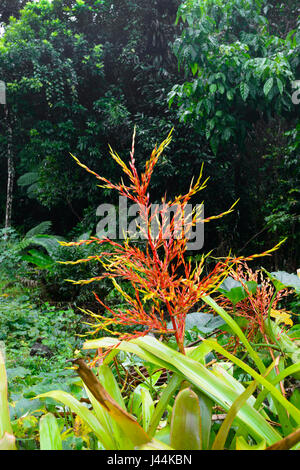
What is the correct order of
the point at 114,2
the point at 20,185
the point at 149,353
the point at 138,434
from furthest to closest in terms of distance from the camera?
the point at 20,185, the point at 114,2, the point at 149,353, the point at 138,434

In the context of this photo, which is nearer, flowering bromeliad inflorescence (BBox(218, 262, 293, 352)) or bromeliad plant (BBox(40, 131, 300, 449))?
bromeliad plant (BBox(40, 131, 300, 449))

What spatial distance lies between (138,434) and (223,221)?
207 inches

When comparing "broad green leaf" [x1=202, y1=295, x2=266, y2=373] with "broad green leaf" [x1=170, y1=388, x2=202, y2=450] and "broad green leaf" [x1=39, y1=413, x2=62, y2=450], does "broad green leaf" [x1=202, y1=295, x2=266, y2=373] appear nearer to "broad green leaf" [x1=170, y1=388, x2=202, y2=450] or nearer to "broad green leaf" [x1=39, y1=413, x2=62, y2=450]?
"broad green leaf" [x1=170, y1=388, x2=202, y2=450]

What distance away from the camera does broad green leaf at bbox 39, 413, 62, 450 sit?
50 cm

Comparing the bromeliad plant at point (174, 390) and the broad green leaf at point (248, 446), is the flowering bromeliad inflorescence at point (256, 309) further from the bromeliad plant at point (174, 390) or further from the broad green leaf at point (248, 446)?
the broad green leaf at point (248, 446)

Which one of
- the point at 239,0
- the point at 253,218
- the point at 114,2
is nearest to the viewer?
the point at 239,0

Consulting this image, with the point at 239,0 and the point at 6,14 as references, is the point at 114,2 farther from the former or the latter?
the point at 239,0

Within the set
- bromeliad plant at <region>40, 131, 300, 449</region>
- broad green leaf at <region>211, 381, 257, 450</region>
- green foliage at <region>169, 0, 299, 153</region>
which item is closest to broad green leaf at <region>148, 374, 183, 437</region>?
bromeliad plant at <region>40, 131, 300, 449</region>

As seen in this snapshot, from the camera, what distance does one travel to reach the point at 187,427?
472 mm

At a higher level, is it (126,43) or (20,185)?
(126,43)

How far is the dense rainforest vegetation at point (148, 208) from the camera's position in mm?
588

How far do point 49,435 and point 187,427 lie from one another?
0.65 feet

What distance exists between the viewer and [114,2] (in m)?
6.72

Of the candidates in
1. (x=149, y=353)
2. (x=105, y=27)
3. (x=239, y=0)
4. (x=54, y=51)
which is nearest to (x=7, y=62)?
(x=54, y=51)
